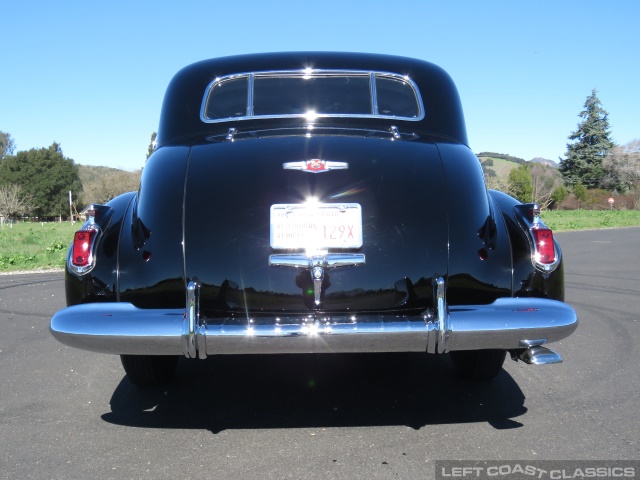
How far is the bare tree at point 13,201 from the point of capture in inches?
2359

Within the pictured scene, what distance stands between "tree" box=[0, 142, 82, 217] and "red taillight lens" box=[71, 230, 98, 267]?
72.3m

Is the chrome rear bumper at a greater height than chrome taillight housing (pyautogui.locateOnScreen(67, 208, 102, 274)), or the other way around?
chrome taillight housing (pyautogui.locateOnScreen(67, 208, 102, 274))

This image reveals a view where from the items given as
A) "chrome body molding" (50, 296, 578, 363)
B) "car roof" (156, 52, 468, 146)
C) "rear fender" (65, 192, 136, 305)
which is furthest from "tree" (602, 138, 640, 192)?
"rear fender" (65, 192, 136, 305)

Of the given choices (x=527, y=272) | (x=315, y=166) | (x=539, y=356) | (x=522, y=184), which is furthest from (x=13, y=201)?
(x=539, y=356)

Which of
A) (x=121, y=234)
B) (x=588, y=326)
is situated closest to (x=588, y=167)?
(x=588, y=326)

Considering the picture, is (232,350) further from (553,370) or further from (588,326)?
(588,326)

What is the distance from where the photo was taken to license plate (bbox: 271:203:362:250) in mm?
2859

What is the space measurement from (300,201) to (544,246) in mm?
1253

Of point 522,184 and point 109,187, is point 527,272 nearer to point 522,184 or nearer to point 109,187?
point 522,184

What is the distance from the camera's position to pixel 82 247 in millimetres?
3127

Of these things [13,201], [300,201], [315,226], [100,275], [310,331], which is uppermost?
[300,201]

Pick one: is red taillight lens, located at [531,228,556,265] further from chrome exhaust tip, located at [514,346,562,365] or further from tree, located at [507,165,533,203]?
tree, located at [507,165,533,203]

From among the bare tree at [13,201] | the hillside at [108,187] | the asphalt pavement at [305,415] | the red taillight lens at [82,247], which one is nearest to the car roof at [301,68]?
the red taillight lens at [82,247]

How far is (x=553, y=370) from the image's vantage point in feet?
14.0
